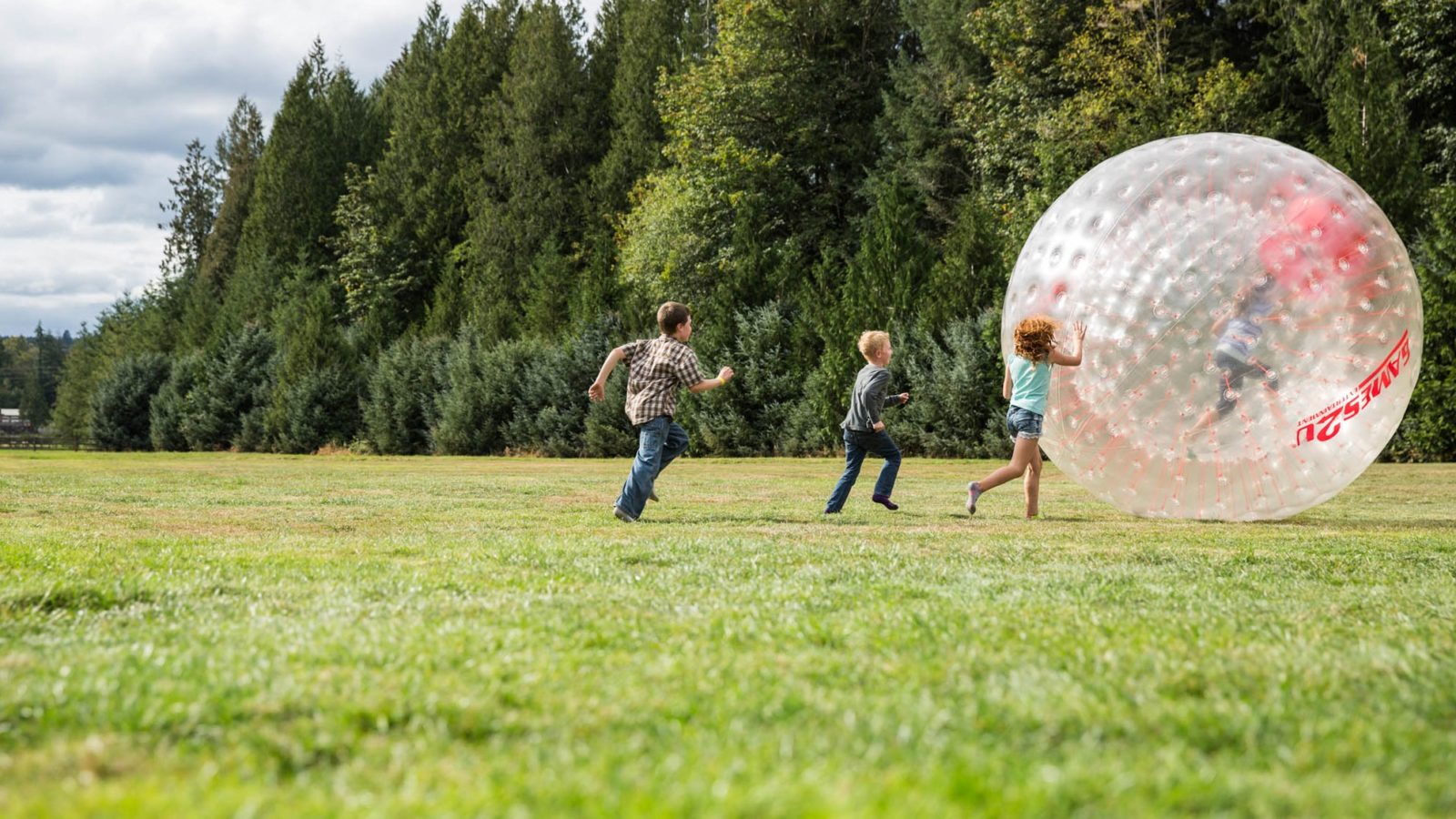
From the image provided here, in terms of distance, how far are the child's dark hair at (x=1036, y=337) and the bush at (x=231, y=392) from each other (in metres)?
43.2

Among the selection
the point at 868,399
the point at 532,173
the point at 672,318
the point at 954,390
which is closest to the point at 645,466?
the point at 672,318

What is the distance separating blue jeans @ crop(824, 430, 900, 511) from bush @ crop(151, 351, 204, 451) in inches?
1740

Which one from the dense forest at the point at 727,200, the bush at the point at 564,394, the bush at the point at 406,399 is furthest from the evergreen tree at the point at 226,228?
the bush at the point at 564,394

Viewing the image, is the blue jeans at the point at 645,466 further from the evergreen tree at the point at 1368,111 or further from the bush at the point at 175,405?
the bush at the point at 175,405

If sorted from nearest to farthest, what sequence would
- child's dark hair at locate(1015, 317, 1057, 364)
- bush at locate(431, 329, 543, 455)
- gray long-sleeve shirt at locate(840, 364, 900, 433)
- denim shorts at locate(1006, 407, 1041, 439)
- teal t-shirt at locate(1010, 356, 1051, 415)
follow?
child's dark hair at locate(1015, 317, 1057, 364)
teal t-shirt at locate(1010, 356, 1051, 415)
denim shorts at locate(1006, 407, 1041, 439)
gray long-sleeve shirt at locate(840, 364, 900, 433)
bush at locate(431, 329, 543, 455)

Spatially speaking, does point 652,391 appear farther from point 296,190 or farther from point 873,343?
point 296,190

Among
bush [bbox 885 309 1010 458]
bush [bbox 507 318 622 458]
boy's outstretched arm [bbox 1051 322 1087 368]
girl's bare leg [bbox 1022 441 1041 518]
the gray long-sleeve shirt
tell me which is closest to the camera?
boy's outstretched arm [bbox 1051 322 1087 368]

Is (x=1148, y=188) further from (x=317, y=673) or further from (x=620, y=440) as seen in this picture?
(x=620, y=440)

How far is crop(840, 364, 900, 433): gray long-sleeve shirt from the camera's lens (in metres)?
11.9

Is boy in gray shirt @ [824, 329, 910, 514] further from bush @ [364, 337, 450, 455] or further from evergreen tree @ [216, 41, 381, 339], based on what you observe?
evergreen tree @ [216, 41, 381, 339]

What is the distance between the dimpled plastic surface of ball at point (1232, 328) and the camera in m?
9.48

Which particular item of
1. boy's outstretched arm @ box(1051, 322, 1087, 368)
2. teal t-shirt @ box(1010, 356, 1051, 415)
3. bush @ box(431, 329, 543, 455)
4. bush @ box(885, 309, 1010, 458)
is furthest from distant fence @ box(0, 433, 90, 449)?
boy's outstretched arm @ box(1051, 322, 1087, 368)

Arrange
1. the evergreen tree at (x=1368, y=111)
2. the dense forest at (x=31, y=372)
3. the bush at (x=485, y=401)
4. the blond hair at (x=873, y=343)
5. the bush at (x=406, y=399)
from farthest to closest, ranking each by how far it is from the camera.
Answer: the dense forest at (x=31, y=372)
the bush at (x=406, y=399)
the bush at (x=485, y=401)
the evergreen tree at (x=1368, y=111)
the blond hair at (x=873, y=343)

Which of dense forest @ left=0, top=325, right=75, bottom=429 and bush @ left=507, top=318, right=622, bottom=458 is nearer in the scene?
bush @ left=507, top=318, right=622, bottom=458
